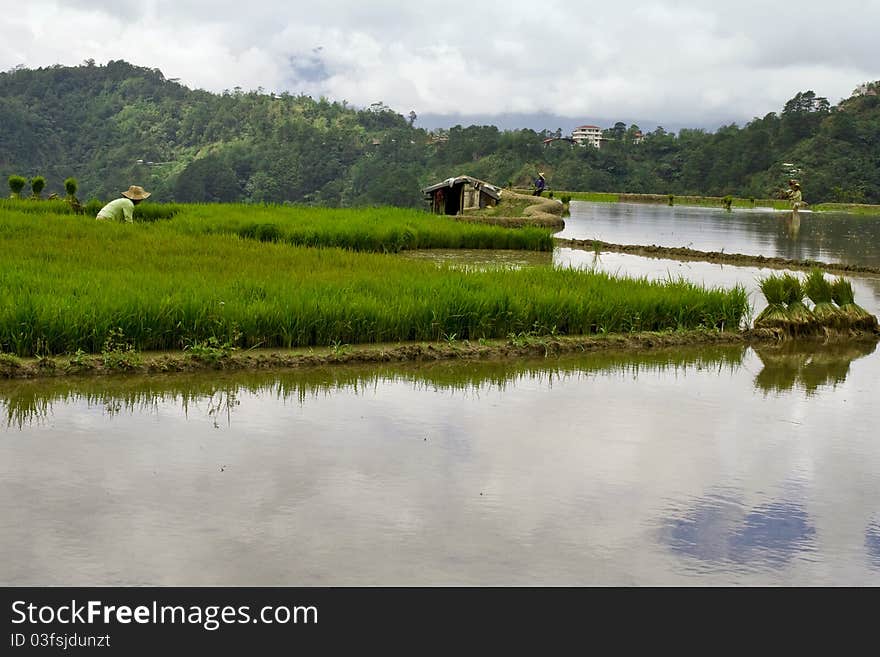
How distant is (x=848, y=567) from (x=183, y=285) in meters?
5.94

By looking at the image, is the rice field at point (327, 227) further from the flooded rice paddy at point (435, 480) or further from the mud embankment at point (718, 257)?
the flooded rice paddy at point (435, 480)

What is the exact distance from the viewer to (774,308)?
9.80 meters

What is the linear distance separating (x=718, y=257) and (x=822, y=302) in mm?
7399

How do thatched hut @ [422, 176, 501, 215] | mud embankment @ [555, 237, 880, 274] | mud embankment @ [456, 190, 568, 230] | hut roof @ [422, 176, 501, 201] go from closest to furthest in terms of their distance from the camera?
mud embankment @ [555, 237, 880, 274], mud embankment @ [456, 190, 568, 230], hut roof @ [422, 176, 501, 201], thatched hut @ [422, 176, 501, 215]

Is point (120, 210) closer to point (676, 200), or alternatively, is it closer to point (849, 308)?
point (849, 308)

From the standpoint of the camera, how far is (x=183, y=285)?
8.36 metres

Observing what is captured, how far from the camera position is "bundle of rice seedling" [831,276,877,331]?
9.94 m

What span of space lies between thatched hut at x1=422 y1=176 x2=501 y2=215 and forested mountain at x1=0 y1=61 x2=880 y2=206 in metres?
16.0

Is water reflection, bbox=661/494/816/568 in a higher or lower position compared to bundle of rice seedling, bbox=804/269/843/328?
lower

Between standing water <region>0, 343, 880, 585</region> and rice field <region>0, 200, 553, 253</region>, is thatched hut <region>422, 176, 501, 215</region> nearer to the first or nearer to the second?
rice field <region>0, 200, 553, 253</region>

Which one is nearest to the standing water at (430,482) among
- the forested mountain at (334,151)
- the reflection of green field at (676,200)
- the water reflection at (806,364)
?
the water reflection at (806,364)

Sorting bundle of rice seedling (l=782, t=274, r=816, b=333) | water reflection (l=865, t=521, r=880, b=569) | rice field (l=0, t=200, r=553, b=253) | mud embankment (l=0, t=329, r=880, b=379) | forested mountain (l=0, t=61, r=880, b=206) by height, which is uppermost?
forested mountain (l=0, t=61, r=880, b=206)

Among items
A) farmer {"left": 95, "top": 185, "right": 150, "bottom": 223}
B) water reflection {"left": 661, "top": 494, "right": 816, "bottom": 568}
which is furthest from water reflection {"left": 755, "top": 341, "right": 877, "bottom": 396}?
farmer {"left": 95, "top": 185, "right": 150, "bottom": 223}
